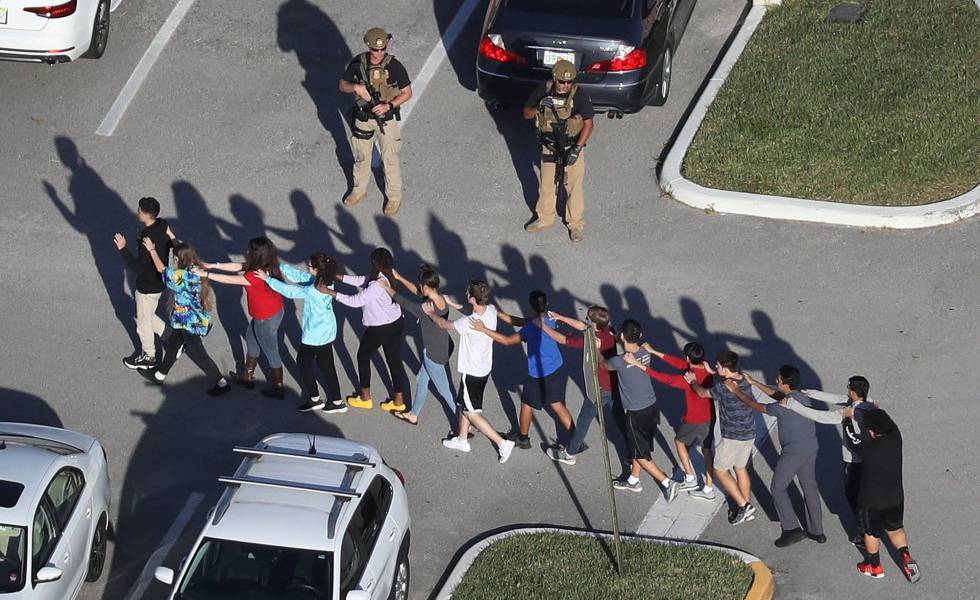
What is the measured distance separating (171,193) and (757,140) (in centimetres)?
622

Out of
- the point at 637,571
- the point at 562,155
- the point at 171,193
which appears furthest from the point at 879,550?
the point at 171,193

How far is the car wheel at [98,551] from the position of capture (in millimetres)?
10234

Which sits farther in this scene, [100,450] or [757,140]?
[757,140]

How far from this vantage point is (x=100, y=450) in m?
10.5

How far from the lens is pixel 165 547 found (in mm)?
10656

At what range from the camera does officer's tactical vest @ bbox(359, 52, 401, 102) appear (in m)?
13.3

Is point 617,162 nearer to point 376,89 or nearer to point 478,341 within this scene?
point 376,89

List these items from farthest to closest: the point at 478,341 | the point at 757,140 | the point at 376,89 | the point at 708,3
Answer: the point at 708,3 < the point at 757,140 < the point at 376,89 < the point at 478,341

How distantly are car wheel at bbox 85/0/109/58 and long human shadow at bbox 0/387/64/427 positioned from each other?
209 inches

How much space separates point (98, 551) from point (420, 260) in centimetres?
456

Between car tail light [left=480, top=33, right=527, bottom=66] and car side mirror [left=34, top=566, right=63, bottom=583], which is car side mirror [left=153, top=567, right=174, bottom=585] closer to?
car side mirror [left=34, top=566, right=63, bottom=583]

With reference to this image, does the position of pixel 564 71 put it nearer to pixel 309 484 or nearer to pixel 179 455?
pixel 179 455

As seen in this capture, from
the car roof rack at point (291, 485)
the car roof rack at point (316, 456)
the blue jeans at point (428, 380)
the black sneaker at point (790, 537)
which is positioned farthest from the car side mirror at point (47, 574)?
the black sneaker at point (790, 537)

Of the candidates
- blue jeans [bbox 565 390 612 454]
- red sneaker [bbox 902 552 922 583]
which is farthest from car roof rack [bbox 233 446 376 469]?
red sneaker [bbox 902 552 922 583]
